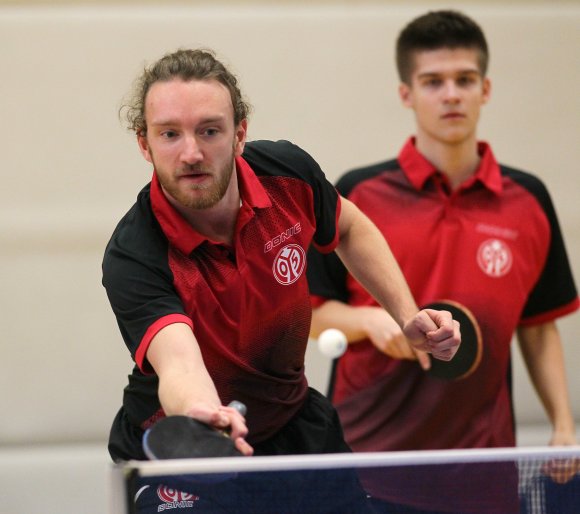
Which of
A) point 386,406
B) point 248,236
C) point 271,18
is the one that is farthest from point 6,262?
point 248,236

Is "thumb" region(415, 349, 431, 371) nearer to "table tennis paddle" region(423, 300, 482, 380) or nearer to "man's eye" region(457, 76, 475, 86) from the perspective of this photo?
"table tennis paddle" region(423, 300, 482, 380)

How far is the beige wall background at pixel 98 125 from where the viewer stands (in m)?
3.46

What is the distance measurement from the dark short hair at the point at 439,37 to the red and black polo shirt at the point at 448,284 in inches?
10.4

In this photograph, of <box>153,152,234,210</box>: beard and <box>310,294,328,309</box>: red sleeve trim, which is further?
<box>310,294,328,309</box>: red sleeve trim

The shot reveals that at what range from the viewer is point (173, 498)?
1.69m

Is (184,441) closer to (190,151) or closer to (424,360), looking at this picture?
(190,151)

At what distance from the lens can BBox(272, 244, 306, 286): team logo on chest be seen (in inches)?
76.5

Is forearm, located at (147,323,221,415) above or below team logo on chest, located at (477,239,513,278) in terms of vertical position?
below

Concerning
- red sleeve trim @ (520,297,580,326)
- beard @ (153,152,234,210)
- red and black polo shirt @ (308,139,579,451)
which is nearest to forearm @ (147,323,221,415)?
beard @ (153,152,234,210)

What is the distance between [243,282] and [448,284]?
3.06 ft

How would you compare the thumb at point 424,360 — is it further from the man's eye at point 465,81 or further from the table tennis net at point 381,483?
the table tennis net at point 381,483

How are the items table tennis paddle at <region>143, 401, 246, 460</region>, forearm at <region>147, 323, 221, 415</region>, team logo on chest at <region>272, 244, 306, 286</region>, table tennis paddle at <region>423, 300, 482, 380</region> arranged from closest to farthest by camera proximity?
table tennis paddle at <region>143, 401, 246, 460</region> → forearm at <region>147, 323, 221, 415</region> → team logo on chest at <region>272, 244, 306, 286</region> → table tennis paddle at <region>423, 300, 482, 380</region>

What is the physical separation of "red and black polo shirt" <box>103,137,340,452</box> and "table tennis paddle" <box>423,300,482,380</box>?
474 mm

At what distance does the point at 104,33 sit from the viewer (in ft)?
11.4
